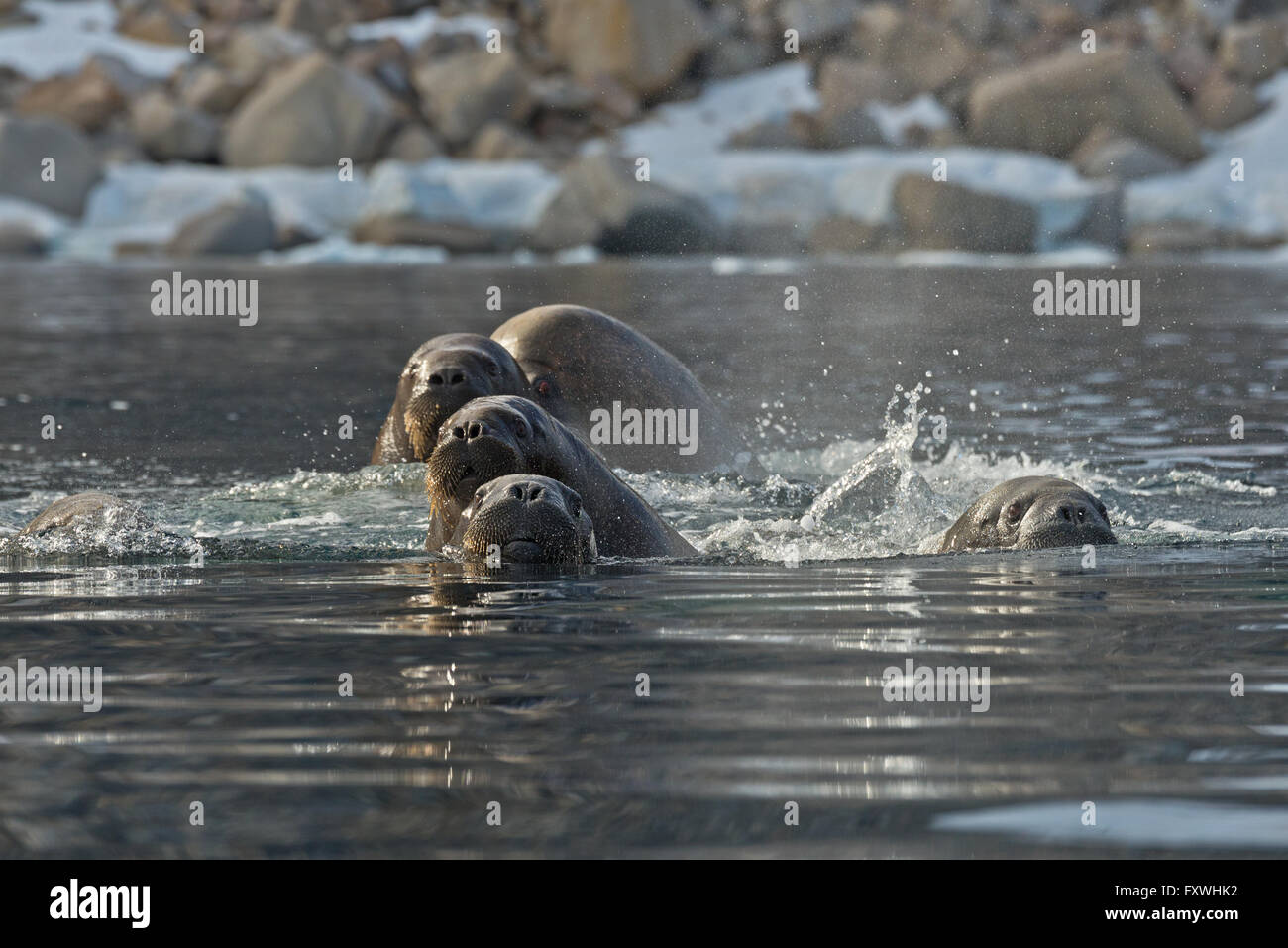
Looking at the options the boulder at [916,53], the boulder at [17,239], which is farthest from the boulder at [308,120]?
the boulder at [916,53]

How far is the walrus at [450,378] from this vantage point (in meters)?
8.82

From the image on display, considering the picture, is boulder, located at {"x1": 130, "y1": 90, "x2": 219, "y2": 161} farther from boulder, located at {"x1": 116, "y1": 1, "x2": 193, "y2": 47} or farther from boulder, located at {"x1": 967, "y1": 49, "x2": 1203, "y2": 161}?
boulder, located at {"x1": 967, "y1": 49, "x2": 1203, "y2": 161}

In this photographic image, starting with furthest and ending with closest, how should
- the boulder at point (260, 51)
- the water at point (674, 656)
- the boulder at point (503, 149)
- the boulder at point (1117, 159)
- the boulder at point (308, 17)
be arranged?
the boulder at point (308, 17)
the boulder at point (260, 51)
the boulder at point (503, 149)
the boulder at point (1117, 159)
the water at point (674, 656)

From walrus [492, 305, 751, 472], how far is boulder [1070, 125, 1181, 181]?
4385cm

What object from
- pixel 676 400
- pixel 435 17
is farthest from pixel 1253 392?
pixel 435 17

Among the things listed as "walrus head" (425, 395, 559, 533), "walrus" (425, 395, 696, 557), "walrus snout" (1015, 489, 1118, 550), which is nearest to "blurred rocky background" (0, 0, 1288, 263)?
"walrus" (425, 395, 696, 557)

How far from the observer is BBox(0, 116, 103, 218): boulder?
4900 cm

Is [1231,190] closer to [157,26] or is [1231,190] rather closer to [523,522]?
[157,26]

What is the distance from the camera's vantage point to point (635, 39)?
69125 millimetres

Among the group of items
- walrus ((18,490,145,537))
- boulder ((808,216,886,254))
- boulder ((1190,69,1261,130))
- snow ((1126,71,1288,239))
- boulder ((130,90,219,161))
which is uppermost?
boulder ((1190,69,1261,130))

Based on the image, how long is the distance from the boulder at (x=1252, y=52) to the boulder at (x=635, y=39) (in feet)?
58.3

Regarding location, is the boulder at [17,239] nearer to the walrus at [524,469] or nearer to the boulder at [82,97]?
the boulder at [82,97]

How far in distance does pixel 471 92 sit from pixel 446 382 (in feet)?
174

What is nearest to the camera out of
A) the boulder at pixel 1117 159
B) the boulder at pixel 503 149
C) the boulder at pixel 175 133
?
the boulder at pixel 1117 159
